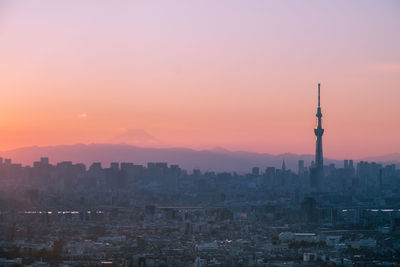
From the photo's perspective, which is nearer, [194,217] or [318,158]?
[194,217]

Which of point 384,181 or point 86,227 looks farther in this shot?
point 384,181

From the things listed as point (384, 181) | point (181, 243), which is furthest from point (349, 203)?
point (181, 243)

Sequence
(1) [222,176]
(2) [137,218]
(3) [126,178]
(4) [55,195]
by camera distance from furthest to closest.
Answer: (1) [222,176], (3) [126,178], (4) [55,195], (2) [137,218]

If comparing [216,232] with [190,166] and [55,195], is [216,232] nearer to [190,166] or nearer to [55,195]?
[55,195]

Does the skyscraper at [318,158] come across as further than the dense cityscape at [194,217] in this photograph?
Yes

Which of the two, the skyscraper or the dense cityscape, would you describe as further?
the skyscraper

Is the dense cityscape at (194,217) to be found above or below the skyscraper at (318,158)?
below

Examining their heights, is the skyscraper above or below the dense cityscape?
above

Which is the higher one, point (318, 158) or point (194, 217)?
point (318, 158)
